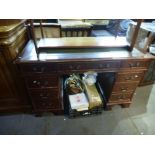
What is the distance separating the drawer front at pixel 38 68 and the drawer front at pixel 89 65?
79 mm

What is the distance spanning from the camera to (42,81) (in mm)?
1334

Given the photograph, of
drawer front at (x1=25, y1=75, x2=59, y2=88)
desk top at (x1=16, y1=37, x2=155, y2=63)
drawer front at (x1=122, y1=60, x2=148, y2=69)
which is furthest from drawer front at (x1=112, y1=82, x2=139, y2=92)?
drawer front at (x1=25, y1=75, x2=59, y2=88)

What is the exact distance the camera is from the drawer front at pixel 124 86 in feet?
4.90

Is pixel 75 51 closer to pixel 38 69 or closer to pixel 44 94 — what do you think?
pixel 38 69

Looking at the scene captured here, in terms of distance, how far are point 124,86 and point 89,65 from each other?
1.73 feet

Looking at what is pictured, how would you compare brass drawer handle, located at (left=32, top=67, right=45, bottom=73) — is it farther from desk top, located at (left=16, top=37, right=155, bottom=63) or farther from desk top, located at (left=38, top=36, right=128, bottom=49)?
desk top, located at (left=38, top=36, right=128, bottom=49)

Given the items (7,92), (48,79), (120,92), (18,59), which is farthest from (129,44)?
(7,92)

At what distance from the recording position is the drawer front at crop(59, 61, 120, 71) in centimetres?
124

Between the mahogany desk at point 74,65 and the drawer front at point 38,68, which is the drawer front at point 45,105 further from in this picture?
the drawer front at point 38,68

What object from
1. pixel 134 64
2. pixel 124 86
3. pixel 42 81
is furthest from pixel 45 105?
pixel 134 64

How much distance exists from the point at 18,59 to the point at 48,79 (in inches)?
12.6

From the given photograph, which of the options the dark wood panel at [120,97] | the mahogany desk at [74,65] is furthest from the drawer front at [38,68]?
the dark wood panel at [120,97]

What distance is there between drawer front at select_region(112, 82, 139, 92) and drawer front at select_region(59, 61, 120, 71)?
27 cm
